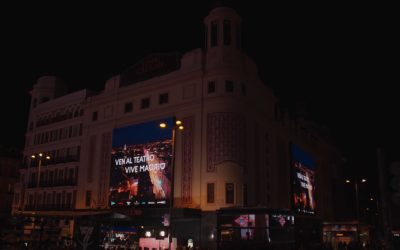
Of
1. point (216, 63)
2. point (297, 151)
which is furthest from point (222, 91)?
point (297, 151)

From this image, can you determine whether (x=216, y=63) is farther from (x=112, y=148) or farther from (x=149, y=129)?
(x=112, y=148)

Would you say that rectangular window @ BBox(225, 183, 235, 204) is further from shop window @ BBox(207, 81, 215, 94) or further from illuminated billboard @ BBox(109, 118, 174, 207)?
shop window @ BBox(207, 81, 215, 94)

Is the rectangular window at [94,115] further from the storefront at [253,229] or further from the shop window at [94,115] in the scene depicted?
the storefront at [253,229]

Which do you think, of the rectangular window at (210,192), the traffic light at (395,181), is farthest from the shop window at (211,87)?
the traffic light at (395,181)

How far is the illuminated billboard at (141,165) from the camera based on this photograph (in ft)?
130

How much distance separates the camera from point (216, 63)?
3975 cm

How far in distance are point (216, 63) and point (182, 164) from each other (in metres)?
10.3

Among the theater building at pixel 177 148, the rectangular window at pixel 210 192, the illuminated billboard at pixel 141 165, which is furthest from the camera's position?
the illuminated billboard at pixel 141 165

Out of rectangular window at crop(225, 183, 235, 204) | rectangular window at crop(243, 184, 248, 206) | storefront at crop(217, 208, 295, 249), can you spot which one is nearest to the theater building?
rectangular window at crop(225, 183, 235, 204)

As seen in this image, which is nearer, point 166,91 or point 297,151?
point 166,91

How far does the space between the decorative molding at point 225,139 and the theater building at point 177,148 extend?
9 centimetres

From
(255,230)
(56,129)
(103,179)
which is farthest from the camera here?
(56,129)

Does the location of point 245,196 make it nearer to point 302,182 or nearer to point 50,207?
point 302,182

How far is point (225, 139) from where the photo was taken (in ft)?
123
